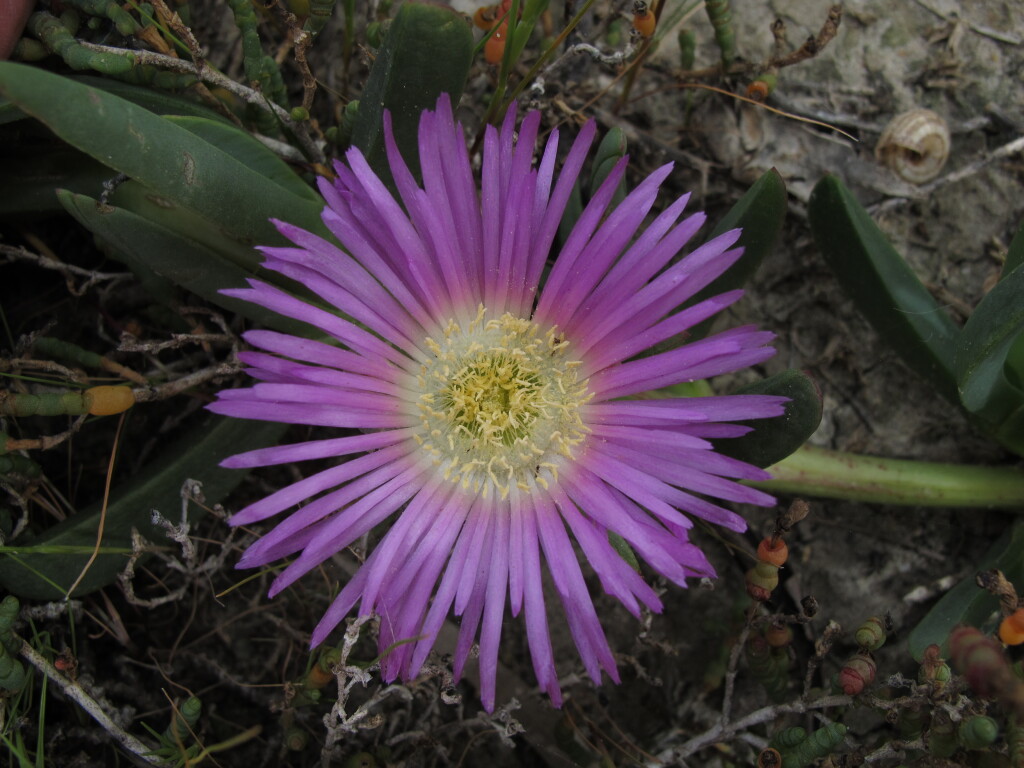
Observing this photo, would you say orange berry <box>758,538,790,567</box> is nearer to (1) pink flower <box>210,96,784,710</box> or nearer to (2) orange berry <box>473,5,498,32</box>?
(1) pink flower <box>210,96,784,710</box>

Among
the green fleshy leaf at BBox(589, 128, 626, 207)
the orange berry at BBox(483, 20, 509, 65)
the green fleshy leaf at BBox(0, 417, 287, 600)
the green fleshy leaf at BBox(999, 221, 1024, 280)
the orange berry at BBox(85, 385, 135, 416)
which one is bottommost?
the green fleshy leaf at BBox(999, 221, 1024, 280)

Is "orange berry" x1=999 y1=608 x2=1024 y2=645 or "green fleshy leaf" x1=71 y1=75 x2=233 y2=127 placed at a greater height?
"green fleshy leaf" x1=71 y1=75 x2=233 y2=127

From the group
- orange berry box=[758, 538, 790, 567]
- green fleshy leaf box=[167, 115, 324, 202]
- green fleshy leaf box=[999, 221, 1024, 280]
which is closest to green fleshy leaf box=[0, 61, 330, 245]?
green fleshy leaf box=[167, 115, 324, 202]

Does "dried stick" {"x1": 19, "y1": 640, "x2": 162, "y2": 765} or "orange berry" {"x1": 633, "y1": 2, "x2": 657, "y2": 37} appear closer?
"dried stick" {"x1": 19, "y1": 640, "x2": 162, "y2": 765}

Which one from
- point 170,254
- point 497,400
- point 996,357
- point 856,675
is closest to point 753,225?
point 996,357

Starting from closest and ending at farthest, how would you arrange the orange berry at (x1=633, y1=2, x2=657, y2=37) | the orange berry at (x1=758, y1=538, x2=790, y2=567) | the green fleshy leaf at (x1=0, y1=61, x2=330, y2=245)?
1. the green fleshy leaf at (x1=0, y1=61, x2=330, y2=245)
2. the orange berry at (x1=758, y1=538, x2=790, y2=567)
3. the orange berry at (x1=633, y1=2, x2=657, y2=37)

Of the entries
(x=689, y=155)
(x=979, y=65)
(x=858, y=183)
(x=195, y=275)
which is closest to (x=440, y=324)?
(x=195, y=275)
